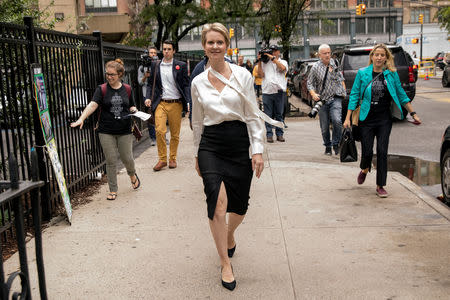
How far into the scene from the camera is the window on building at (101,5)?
4234 cm

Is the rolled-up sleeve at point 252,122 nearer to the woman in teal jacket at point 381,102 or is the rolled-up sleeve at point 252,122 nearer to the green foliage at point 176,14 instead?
the woman in teal jacket at point 381,102

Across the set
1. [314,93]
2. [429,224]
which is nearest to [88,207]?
[429,224]

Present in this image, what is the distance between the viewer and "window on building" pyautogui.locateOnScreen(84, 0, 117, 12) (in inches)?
1667

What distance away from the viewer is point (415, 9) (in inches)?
2891

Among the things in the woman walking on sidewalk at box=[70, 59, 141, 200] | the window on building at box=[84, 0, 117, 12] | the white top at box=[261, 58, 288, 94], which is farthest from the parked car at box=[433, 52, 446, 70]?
the woman walking on sidewalk at box=[70, 59, 141, 200]

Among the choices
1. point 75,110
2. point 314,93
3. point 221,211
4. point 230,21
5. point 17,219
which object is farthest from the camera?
point 230,21

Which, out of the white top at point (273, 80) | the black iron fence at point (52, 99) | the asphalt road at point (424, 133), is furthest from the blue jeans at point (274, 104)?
the black iron fence at point (52, 99)

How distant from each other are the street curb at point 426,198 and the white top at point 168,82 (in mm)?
3501

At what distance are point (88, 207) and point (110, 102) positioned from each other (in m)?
1.29

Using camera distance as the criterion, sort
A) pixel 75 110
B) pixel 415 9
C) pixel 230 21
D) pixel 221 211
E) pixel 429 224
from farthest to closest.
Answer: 1. pixel 415 9
2. pixel 230 21
3. pixel 75 110
4. pixel 429 224
5. pixel 221 211

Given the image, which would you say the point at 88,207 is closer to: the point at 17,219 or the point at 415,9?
the point at 17,219

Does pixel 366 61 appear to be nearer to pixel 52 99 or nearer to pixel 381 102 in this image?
pixel 381 102

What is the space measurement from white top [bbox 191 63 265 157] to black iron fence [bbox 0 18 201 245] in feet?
6.01

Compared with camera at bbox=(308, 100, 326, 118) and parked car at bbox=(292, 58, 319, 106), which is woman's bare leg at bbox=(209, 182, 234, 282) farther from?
parked car at bbox=(292, 58, 319, 106)
